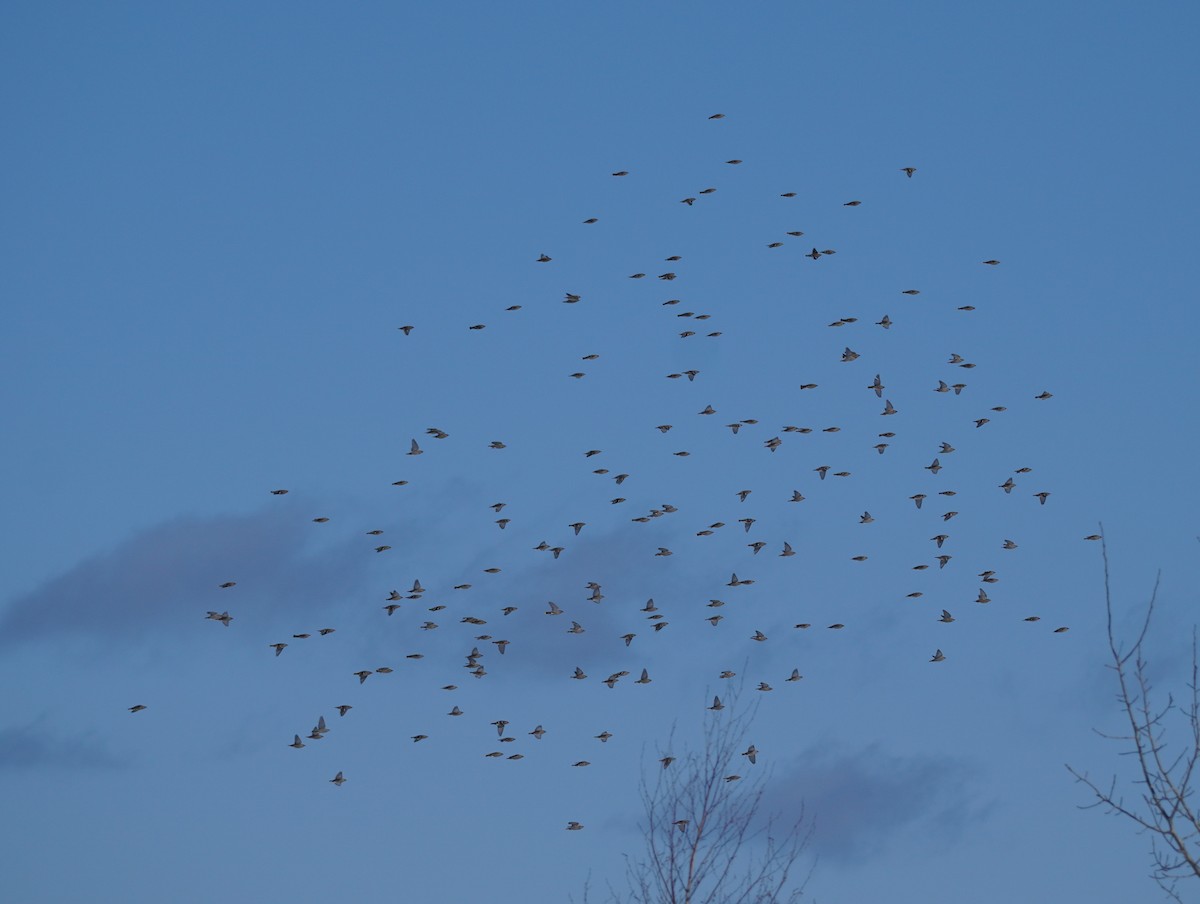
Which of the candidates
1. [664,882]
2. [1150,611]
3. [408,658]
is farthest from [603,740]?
[1150,611]

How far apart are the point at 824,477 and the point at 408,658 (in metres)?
12.9

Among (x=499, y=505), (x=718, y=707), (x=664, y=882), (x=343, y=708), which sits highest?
(x=499, y=505)

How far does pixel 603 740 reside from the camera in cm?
4566

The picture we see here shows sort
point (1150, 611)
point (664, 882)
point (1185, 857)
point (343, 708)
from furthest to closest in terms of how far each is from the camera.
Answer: point (343, 708) < point (664, 882) < point (1150, 611) < point (1185, 857)

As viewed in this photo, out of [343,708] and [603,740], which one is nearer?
[603,740]

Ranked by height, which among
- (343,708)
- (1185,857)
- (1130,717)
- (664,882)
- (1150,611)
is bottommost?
(1185,857)

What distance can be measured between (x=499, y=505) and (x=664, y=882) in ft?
74.7

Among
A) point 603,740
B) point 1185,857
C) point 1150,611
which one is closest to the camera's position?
point 1185,857

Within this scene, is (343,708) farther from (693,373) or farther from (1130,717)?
(1130,717)

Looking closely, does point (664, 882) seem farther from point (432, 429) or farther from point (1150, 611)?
point (432, 429)

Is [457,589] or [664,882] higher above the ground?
[457,589]

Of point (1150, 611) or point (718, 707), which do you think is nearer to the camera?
point (1150, 611)

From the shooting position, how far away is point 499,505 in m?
51.7

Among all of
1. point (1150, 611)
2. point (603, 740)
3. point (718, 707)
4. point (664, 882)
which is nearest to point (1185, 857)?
point (1150, 611)
